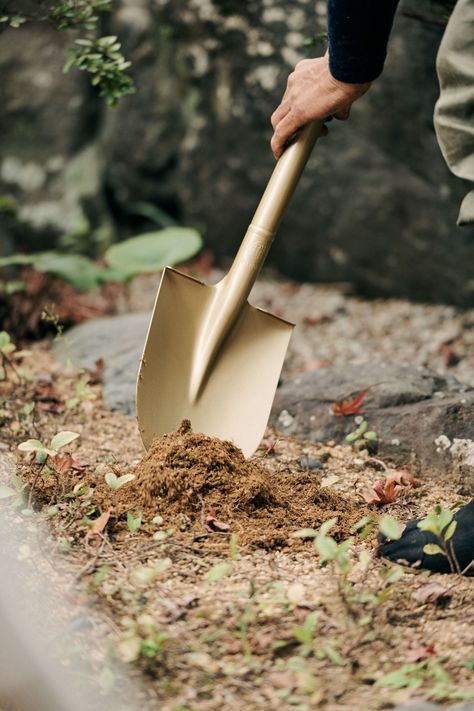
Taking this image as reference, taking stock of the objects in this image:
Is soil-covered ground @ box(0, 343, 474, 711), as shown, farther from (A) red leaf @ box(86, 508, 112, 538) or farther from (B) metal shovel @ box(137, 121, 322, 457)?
(B) metal shovel @ box(137, 121, 322, 457)

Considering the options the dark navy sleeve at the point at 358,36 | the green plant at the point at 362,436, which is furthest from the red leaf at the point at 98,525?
the dark navy sleeve at the point at 358,36

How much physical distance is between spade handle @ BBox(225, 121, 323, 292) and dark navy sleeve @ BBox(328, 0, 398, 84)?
0.57 feet

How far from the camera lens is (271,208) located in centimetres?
180

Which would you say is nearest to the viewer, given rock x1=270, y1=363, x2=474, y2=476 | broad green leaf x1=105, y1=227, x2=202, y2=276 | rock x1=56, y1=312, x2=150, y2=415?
rock x1=270, y1=363, x2=474, y2=476

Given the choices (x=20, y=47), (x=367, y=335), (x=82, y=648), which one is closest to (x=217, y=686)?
(x=82, y=648)

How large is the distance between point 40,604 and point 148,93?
2916 millimetres

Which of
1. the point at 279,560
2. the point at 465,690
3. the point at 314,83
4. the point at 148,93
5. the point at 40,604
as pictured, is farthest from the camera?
the point at 148,93

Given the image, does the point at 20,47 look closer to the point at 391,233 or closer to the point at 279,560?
the point at 391,233

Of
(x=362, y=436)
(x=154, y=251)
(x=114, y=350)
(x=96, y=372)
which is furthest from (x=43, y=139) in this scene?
(x=362, y=436)

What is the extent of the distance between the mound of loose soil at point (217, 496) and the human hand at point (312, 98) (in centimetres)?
68

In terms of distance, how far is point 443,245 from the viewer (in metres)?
3.06

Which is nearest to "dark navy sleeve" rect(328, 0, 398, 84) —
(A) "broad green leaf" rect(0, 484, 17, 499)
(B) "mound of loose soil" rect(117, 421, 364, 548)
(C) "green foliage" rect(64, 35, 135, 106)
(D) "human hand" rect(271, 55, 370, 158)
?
(D) "human hand" rect(271, 55, 370, 158)

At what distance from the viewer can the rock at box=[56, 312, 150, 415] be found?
2.34m

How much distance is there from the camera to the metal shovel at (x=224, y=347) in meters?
1.76
